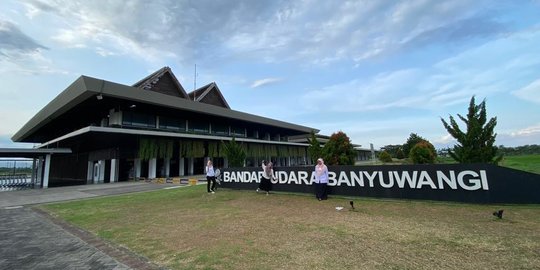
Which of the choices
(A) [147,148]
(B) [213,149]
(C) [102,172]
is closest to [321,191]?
(A) [147,148]

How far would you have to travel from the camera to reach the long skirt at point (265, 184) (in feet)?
40.8

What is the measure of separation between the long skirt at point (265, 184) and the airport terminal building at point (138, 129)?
15.6 metres

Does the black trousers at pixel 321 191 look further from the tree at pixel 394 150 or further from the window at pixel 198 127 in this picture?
the tree at pixel 394 150

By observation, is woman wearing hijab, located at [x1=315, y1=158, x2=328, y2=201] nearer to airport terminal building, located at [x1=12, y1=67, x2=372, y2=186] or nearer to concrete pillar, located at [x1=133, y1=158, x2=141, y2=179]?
airport terminal building, located at [x1=12, y1=67, x2=372, y2=186]

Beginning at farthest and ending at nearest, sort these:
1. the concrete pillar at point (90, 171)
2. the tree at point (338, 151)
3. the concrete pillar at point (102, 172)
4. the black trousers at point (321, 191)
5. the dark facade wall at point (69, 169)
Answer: the dark facade wall at point (69, 169) → the concrete pillar at point (90, 171) → the concrete pillar at point (102, 172) → the tree at point (338, 151) → the black trousers at point (321, 191)

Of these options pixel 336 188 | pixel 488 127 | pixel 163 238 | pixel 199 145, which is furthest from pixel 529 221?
pixel 199 145

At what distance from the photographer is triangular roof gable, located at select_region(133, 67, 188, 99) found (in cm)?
3579

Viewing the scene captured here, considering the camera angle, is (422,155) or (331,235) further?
(422,155)

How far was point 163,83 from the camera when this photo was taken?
3781cm

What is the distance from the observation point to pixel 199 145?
32.2m

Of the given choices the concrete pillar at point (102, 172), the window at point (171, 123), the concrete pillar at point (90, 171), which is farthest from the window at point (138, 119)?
the concrete pillar at point (90, 171)

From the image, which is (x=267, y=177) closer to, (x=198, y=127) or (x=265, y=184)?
(x=265, y=184)

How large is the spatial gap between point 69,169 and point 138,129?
22859mm

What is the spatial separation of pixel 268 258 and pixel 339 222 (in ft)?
9.18
